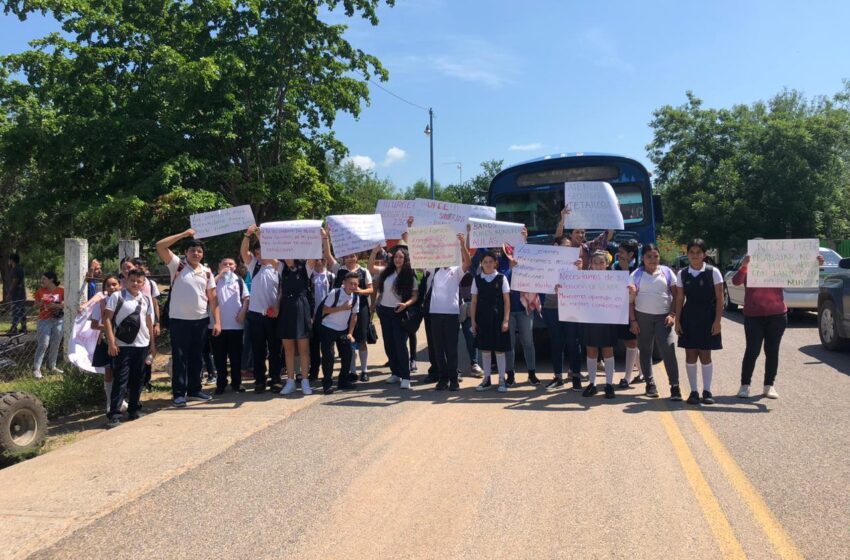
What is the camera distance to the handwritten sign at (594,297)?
7340mm

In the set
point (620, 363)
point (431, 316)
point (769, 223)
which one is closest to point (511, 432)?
point (431, 316)

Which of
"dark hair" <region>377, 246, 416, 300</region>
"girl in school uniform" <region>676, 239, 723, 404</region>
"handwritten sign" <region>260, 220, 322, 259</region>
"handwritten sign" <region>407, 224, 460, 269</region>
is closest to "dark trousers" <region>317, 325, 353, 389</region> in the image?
"dark hair" <region>377, 246, 416, 300</region>

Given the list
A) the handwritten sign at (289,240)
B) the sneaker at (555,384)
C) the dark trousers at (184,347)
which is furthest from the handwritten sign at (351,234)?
the sneaker at (555,384)

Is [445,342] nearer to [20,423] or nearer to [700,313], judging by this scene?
[700,313]

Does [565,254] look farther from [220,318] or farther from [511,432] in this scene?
[220,318]

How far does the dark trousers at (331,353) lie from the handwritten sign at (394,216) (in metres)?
1.99

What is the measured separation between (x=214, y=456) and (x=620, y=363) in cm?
605

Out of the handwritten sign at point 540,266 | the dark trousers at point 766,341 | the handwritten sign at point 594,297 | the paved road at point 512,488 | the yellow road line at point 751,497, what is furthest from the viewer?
the handwritten sign at point 540,266

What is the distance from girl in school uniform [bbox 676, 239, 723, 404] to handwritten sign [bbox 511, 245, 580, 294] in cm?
134

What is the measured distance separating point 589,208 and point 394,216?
2.79m

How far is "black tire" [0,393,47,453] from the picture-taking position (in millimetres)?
5934

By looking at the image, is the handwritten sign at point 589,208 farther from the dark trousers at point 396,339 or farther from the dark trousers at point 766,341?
the dark trousers at point 396,339

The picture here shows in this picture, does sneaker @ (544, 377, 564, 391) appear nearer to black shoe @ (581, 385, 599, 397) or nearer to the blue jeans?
black shoe @ (581, 385, 599, 397)

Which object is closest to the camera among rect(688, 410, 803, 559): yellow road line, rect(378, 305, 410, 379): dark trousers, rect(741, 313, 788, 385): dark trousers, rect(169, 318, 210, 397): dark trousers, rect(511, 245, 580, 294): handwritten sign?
rect(688, 410, 803, 559): yellow road line
